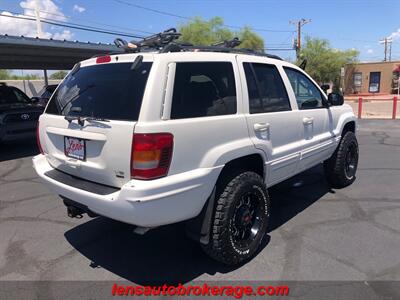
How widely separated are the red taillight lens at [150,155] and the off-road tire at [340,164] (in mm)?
3521

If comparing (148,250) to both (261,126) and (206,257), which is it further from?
(261,126)

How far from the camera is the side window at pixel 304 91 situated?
4.60m

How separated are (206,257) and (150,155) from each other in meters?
1.46

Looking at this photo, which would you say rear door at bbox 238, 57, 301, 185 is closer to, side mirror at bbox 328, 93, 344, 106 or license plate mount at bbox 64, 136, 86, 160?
side mirror at bbox 328, 93, 344, 106

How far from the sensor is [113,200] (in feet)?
9.50

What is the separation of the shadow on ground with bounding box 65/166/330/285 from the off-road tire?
817 mm

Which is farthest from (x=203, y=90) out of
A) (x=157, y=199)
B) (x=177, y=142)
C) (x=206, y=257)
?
(x=206, y=257)

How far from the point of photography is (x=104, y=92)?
326 centimetres

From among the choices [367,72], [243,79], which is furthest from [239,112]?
[367,72]

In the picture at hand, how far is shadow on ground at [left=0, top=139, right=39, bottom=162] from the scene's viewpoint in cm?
933

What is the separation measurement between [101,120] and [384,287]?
269cm

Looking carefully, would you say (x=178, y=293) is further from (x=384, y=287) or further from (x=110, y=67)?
(x=110, y=67)

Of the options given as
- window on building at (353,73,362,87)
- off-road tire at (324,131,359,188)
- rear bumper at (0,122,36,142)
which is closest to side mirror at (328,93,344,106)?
off-road tire at (324,131,359,188)

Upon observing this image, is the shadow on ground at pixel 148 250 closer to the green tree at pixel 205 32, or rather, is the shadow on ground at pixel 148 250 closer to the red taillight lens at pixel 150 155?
the red taillight lens at pixel 150 155
